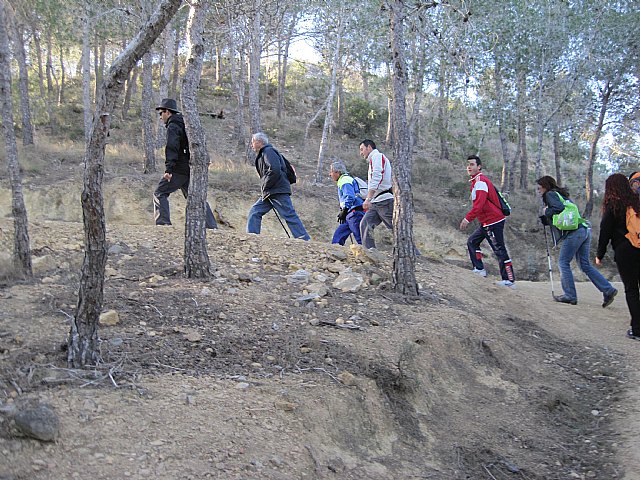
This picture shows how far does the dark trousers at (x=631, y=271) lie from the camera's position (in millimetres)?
6258

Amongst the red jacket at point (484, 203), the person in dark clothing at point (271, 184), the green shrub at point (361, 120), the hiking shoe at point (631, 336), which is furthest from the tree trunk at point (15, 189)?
the green shrub at point (361, 120)

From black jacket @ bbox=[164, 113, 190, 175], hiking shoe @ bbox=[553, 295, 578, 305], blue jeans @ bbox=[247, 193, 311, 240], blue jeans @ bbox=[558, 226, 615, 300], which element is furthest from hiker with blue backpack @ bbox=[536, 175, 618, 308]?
black jacket @ bbox=[164, 113, 190, 175]

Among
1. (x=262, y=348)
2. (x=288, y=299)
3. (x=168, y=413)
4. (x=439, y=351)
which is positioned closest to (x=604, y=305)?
(x=439, y=351)

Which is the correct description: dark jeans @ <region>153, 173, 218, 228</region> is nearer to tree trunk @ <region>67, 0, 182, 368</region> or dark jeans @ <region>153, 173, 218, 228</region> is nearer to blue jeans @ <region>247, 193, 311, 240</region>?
blue jeans @ <region>247, 193, 311, 240</region>

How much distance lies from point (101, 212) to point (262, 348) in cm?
167

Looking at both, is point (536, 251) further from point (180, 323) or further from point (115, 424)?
point (115, 424)

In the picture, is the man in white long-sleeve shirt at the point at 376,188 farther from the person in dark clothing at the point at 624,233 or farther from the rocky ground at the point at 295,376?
the person in dark clothing at the point at 624,233

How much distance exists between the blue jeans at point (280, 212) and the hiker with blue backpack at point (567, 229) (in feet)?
11.1

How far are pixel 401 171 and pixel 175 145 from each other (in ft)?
10.5

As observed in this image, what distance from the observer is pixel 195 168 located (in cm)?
577

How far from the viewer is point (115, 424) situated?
3.07 metres

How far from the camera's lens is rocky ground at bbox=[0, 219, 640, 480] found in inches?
122

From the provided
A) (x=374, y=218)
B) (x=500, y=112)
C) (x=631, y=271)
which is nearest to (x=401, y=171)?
(x=374, y=218)

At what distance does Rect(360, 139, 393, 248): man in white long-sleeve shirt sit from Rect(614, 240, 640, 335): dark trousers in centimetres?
287
